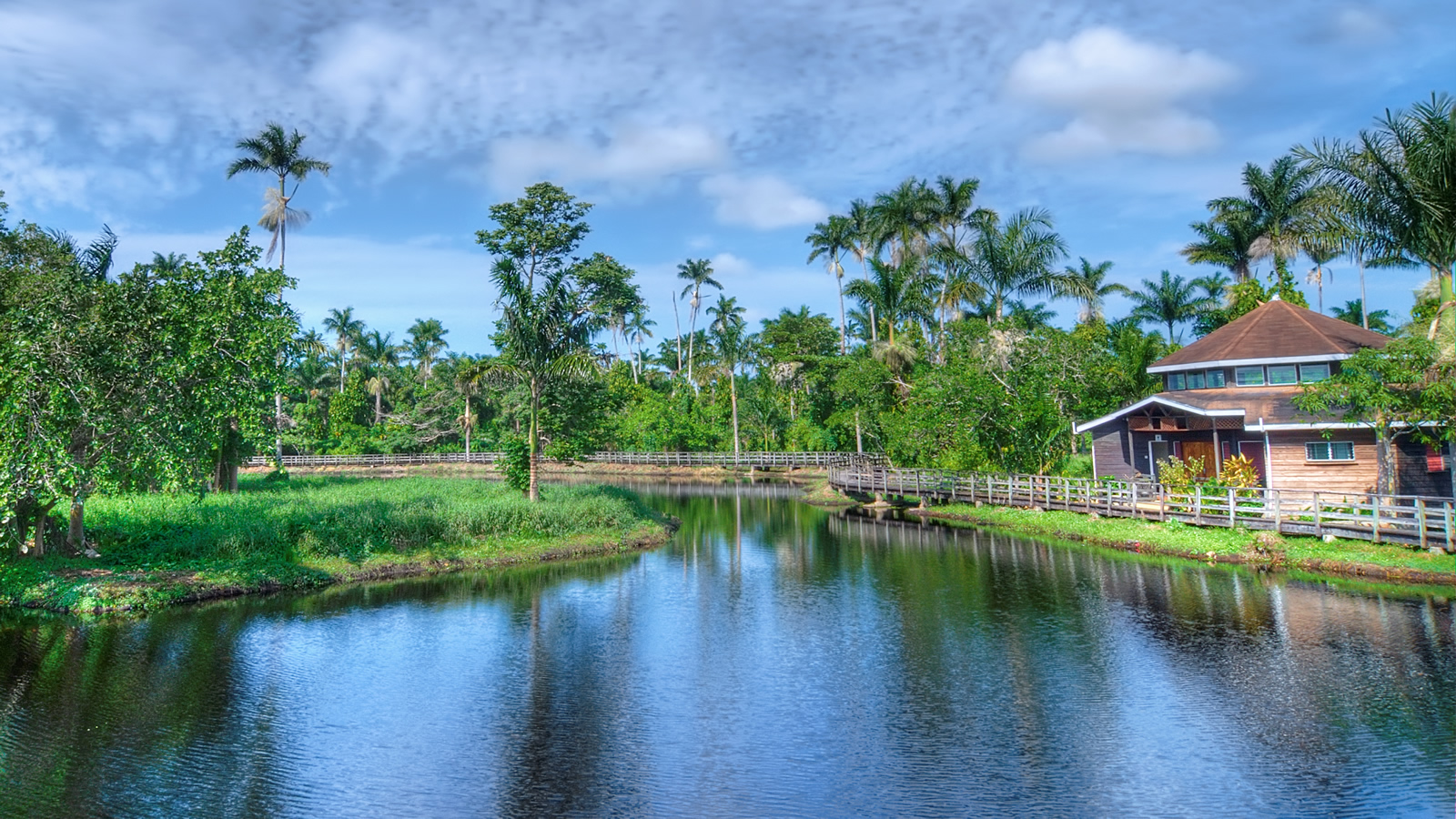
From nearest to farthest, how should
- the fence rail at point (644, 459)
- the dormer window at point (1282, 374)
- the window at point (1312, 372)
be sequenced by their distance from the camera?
the window at point (1312, 372) → the dormer window at point (1282, 374) → the fence rail at point (644, 459)

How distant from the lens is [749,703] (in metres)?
13.7

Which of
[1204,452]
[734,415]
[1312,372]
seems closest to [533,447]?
[1204,452]

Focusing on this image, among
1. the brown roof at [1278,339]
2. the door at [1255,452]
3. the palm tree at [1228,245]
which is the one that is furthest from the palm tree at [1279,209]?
the door at [1255,452]

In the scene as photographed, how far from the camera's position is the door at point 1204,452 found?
3303 cm

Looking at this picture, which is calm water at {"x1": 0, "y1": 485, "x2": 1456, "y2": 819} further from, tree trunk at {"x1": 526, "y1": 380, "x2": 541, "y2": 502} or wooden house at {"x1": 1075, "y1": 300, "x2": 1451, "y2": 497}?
tree trunk at {"x1": 526, "y1": 380, "x2": 541, "y2": 502}

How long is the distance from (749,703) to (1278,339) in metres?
29.8

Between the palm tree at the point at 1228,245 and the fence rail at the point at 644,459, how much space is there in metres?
27.5

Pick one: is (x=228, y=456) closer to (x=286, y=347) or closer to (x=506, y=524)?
(x=506, y=524)

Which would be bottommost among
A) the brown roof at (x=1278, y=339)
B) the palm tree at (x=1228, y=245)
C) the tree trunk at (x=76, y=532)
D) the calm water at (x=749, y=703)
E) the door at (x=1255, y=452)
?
the calm water at (x=749, y=703)

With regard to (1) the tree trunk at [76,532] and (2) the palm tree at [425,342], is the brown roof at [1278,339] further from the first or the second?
(2) the palm tree at [425,342]

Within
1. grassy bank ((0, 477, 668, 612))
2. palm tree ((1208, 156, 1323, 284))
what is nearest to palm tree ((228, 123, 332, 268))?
grassy bank ((0, 477, 668, 612))

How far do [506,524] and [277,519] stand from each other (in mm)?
6987

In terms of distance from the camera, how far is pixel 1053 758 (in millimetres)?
11188

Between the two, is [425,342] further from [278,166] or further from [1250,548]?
[1250,548]
